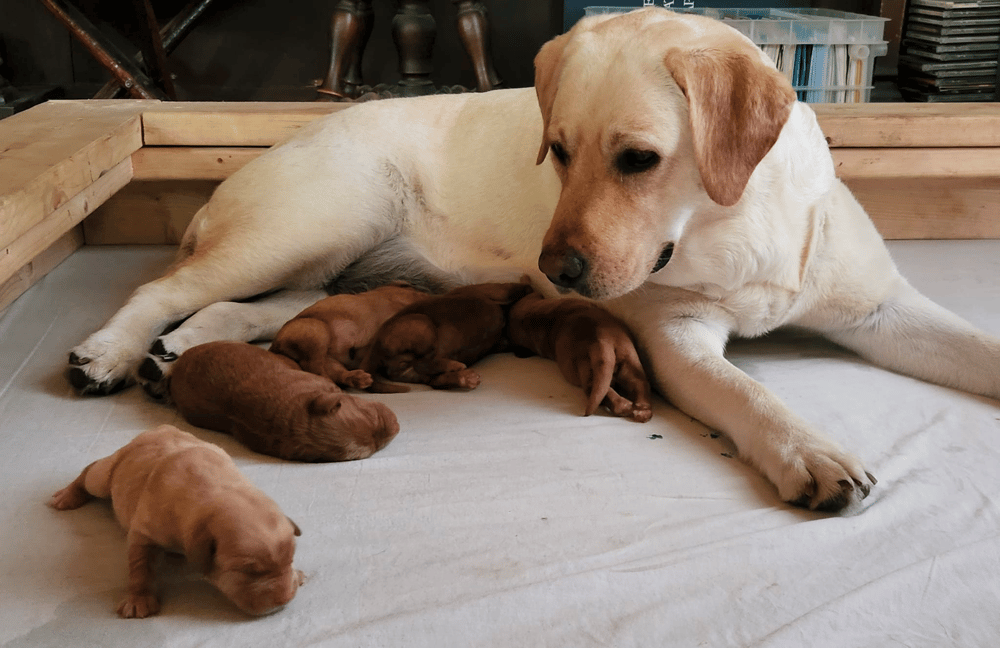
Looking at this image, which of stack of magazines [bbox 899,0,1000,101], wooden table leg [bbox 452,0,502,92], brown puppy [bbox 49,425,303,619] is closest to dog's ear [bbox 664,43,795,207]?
brown puppy [bbox 49,425,303,619]

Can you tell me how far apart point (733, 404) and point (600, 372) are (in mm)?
273

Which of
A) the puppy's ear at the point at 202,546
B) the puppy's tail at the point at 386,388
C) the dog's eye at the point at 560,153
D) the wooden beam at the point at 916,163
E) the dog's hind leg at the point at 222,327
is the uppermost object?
the dog's eye at the point at 560,153

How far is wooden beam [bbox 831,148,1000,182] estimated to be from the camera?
9.78ft

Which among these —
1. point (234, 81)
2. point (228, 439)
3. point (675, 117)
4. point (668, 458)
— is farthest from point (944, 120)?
point (234, 81)

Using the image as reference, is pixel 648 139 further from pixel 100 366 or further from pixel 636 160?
pixel 100 366

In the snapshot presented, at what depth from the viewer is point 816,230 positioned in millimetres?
1964

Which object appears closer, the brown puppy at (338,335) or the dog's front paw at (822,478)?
the dog's front paw at (822,478)

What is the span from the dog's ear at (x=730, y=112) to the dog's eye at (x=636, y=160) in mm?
80

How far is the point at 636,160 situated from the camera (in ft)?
5.47

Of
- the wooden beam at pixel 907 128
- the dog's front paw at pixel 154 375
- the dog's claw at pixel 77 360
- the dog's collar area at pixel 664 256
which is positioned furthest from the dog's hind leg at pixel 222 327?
the wooden beam at pixel 907 128

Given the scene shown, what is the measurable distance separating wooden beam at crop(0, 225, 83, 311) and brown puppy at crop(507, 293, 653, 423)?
1.38 m

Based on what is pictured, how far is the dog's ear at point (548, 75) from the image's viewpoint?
72.5 inches

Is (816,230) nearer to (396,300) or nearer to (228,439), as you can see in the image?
(396,300)

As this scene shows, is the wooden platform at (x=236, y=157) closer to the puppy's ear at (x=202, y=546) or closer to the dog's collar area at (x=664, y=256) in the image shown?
the dog's collar area at (x=664, y=256)
